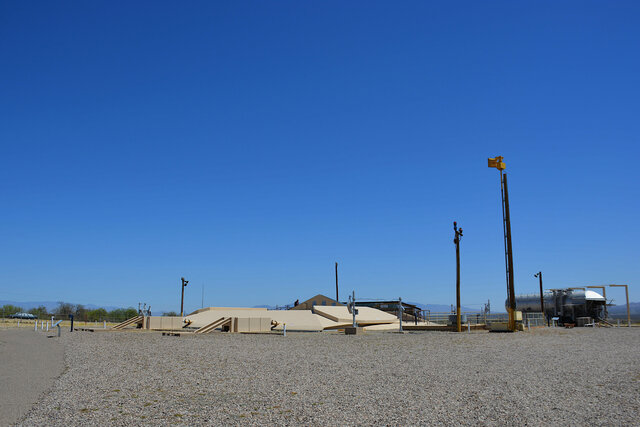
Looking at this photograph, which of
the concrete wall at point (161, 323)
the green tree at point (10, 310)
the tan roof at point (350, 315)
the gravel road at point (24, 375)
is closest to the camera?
the gravel road at point (24, 375)

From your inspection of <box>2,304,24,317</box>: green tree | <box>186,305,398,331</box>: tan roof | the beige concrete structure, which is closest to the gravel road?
the beige concrete structure

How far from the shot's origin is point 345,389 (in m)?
11.1

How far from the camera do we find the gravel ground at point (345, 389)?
849 centimetres

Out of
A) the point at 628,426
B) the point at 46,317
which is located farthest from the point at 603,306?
the point at 46,317

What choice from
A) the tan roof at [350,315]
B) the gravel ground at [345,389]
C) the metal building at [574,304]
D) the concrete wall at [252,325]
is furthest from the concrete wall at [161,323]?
the metal building at [574,304]

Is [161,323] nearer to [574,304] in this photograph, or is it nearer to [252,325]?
[252,325]

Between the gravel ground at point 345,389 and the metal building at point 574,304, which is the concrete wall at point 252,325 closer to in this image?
the gravel ground at point 345,389

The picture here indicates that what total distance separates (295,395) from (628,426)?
5998 mm

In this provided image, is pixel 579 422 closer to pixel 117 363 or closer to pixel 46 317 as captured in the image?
pixel 117 363

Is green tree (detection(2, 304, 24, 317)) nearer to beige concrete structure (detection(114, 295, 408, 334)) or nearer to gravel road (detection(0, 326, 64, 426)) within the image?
beige concrete structure (detection(114, 295, 408, 334))

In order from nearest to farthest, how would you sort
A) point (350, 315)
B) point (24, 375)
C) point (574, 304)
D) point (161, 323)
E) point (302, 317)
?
point (24, 375) → point (161, 323) → point (302, 317) → point (350, 315) → point (574, 304)

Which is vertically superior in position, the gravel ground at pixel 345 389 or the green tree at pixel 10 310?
the green tree at pixel 10 310

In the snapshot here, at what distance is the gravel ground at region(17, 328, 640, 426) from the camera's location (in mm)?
8492

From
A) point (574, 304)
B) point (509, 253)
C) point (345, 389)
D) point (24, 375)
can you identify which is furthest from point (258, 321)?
point (574, 304)
